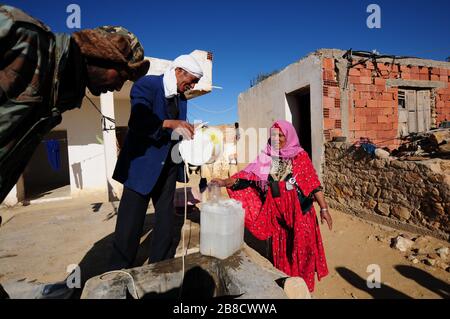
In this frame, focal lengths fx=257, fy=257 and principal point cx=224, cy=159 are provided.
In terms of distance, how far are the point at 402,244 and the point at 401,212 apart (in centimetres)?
79

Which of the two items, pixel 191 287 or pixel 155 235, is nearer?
pixel 191 287

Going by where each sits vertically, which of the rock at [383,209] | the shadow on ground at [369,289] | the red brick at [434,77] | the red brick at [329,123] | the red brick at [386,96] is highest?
the red brick at [434,77]

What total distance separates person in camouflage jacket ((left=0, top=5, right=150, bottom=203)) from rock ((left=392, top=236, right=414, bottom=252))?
464cm

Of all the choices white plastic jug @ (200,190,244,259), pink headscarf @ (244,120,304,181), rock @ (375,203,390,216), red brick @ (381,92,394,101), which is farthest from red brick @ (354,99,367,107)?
white plastic jug @ (200,190,244,259)

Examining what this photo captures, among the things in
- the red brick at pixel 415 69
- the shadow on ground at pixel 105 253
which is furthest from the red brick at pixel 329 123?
the shadow on ground at pixel 105 253

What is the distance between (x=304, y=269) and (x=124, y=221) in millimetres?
1985

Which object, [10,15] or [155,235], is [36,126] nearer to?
[10,15]

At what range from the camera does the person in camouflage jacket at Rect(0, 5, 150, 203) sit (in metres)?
0.76

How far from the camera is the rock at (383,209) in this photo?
4.91 m

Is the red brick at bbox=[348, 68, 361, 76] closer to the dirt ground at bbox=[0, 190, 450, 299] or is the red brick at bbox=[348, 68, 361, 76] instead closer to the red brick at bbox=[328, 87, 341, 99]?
the red brick at bbox=[328, 87, 341, 99]

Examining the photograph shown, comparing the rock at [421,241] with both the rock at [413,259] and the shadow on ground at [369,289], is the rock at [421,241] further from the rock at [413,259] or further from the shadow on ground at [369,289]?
the shadow on ground at [369,289]

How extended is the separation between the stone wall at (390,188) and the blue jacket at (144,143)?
431 centimetres

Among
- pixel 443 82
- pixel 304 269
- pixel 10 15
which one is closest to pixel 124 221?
pixel 10 15

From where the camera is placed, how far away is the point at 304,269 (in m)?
2.79
